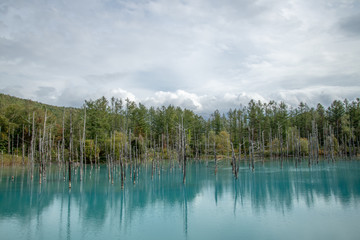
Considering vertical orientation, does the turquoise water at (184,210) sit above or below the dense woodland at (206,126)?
below

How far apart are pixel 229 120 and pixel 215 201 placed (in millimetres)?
51076

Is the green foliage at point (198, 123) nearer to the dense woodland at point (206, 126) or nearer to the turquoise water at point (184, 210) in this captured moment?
the dense woodland at point (206, 126)

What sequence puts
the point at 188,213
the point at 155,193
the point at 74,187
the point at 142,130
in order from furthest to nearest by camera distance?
the point at 142,130
the point at 74,187
the point at 155,193
the point at 188,213

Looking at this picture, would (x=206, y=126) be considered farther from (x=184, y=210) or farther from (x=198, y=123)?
(x=184, y=210)

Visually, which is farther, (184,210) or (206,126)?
(206,126)

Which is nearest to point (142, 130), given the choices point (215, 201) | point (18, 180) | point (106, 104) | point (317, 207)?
point (106, 104)

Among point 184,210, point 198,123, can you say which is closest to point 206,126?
point 198,123

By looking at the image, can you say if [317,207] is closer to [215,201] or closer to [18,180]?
[215,201]

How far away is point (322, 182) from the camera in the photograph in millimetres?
27156

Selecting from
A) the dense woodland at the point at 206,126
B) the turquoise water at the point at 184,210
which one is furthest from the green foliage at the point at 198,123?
the turquoise water at the point at 184,210

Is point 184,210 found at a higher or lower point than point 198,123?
lower

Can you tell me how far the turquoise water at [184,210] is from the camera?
526 inches

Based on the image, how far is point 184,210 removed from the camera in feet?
58.8

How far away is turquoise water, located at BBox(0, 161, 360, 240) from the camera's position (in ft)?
43.9
